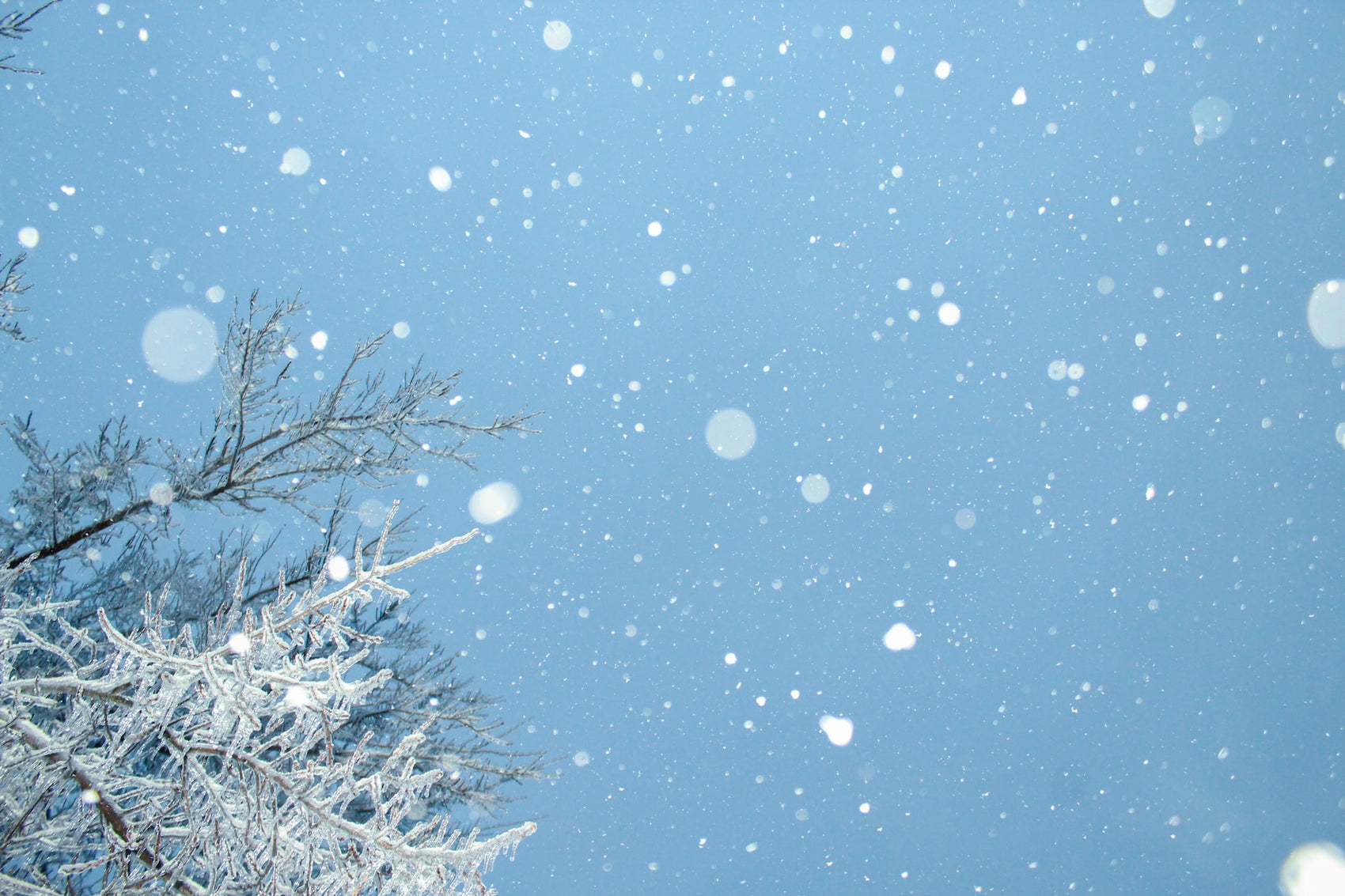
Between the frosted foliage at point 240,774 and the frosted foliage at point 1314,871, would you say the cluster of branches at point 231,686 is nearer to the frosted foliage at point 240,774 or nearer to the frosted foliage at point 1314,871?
the frosted foliage at point 240,774

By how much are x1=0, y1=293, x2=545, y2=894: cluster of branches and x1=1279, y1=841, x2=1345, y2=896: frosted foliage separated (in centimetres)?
7988

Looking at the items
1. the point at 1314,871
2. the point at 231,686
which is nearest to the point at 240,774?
the point at 231,686

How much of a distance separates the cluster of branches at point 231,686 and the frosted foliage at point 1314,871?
262 ft

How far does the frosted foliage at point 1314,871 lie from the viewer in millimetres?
57219

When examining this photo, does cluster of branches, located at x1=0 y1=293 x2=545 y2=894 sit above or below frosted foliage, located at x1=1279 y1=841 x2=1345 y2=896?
above

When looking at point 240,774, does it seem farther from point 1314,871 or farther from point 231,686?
point 1314,871

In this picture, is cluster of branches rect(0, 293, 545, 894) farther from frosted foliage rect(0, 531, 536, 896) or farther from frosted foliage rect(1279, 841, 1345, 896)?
frosted foliage rect(1279, 841, 1345, 896)

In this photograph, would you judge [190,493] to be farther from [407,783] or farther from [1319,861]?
[1319,861]

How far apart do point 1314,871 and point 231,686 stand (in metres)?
91.9

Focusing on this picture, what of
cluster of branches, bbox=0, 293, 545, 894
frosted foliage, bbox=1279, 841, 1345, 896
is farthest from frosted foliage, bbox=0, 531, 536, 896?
frosted foliage, bbox=1279, 841, 1345, 896

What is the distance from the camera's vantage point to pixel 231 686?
2051 mm

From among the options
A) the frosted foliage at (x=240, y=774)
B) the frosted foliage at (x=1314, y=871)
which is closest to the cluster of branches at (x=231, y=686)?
the frosted foliage at (x=240, y=774)

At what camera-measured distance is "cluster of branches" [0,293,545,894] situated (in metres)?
2.15

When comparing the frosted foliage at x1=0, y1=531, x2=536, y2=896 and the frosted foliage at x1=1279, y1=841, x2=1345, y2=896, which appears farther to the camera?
the frosted foliage at x1=1279, y1=841, x2=1345, y2=896
